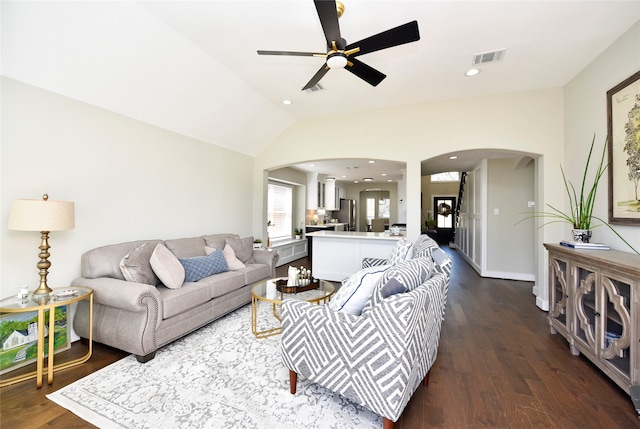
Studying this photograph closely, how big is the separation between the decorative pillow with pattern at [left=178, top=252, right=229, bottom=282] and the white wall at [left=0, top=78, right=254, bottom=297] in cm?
73

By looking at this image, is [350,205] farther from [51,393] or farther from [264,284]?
[51,393]

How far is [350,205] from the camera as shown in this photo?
11.3 metres

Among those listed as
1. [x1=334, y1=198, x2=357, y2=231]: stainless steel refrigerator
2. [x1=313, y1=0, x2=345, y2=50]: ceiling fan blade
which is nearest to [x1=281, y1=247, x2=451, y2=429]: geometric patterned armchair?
[x1=313, y1=0, x2=345, y2=50]: ceiling fan blade

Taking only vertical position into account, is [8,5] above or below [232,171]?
above

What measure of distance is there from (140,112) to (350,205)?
884cm

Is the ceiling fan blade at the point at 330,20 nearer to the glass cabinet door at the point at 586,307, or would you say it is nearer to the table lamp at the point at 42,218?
the table lamp at the point at 42,218

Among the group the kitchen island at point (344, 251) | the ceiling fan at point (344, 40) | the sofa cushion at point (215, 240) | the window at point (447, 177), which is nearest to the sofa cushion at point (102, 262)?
the sofa cushion at point (215, 240)

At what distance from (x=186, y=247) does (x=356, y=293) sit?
270cm

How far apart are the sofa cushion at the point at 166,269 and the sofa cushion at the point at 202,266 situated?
165mm

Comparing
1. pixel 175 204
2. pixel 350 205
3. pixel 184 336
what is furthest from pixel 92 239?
pixel 350 205

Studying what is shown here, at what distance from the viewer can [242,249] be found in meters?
4.14

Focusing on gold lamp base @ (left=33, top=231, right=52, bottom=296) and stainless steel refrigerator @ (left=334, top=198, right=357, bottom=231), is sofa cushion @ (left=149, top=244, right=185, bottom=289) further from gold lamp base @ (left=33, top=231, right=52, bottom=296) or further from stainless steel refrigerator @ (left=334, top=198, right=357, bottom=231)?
stainless steel refrigerator @ (left=334, top=198, right=357, bottom=231)

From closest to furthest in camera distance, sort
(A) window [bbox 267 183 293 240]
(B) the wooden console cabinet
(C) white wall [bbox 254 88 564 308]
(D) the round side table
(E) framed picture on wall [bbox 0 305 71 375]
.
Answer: (B) the wooden console cabinet, (D) the round side table, (E) framed picture on wall [bbox 0 305 71 375], (C) white wall [bbox 254 88 564 308], (A) window [bbox 267 183 293 240]

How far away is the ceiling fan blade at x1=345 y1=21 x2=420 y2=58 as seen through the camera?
1867mm
